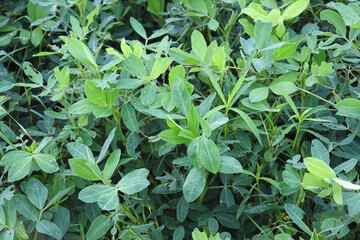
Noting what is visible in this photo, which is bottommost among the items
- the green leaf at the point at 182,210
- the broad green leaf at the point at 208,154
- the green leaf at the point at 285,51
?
the green leaf at the point at 182,210

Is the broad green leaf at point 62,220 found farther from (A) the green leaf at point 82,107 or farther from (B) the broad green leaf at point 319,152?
(B) the broad green leaf at point 319,152

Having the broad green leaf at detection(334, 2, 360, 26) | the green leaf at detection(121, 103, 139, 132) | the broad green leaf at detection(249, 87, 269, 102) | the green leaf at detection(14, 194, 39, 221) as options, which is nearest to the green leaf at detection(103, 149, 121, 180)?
the green leaf at detection(121, 103, 139, 132)

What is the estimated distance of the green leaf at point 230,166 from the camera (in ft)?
3.44

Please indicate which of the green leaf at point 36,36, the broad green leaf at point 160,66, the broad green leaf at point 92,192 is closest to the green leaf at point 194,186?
the broad green leaf at point 92,192

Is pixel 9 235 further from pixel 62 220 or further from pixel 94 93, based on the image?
pixel 94 93

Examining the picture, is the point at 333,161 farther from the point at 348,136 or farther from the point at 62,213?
the point at 62,213

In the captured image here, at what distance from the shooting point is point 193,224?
137 cm

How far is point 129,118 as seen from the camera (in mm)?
1230

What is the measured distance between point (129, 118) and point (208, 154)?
0.32 m

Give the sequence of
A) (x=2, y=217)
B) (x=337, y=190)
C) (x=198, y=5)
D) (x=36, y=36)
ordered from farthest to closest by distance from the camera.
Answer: (x=36, y=36) < (x=198, y=5) < (x=2, y=217) < (x=337, y=190)

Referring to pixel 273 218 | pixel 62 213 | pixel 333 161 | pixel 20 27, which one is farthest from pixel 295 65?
pixel 20 27

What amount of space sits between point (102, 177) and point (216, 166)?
335 millimetres

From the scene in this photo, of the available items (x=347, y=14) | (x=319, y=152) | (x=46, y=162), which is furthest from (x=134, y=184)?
(x=347, y=14)

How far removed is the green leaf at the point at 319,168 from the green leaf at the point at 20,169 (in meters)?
0.82
